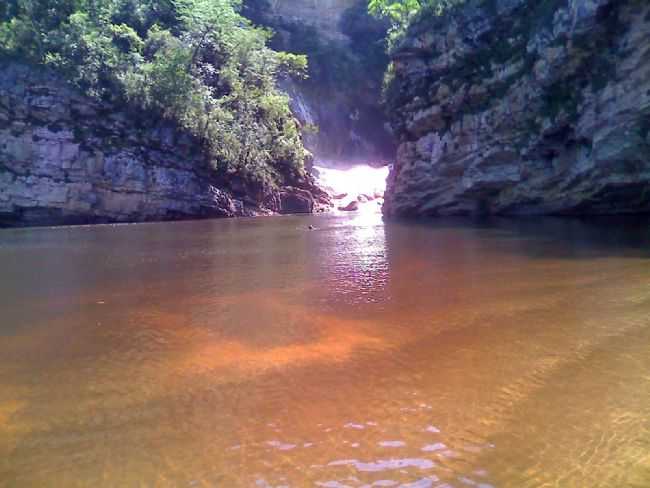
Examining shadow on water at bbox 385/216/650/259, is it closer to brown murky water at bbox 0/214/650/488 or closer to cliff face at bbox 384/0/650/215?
brown murky water at bbox 0/214/650/488

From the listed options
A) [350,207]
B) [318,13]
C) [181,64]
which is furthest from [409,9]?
[318,13]

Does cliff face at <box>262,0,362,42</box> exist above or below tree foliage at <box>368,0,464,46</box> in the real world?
above

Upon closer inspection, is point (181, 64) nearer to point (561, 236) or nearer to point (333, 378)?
point (561, 236)

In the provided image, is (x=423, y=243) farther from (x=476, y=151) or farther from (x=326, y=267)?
(x=476, y=151)

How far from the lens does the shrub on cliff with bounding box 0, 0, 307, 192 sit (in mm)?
32406

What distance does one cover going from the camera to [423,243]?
56.5ft

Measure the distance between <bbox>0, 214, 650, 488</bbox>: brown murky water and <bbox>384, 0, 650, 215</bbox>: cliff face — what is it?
33.0ft

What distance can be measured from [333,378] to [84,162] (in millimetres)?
30371

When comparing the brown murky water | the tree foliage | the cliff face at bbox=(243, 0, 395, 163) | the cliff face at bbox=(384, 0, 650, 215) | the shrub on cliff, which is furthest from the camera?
the cliff face at bbox=(243, 0, 395, 163)

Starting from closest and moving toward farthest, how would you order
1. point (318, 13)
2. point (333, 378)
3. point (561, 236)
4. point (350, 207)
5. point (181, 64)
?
1. point (333, 378)
2. point (561, 236)
3. point (181, 64)
4. point (350, 207)
5. point (318, 13)

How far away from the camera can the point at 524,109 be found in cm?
2397

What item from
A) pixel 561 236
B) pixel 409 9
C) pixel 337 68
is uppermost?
pixel 337 68

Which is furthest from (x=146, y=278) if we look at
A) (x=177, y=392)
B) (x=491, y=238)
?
(x=491, y=238)

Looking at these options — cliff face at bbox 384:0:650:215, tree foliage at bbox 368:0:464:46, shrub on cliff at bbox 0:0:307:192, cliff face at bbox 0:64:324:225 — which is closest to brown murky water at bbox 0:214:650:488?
cliff face at bbox 384:0:650:215
